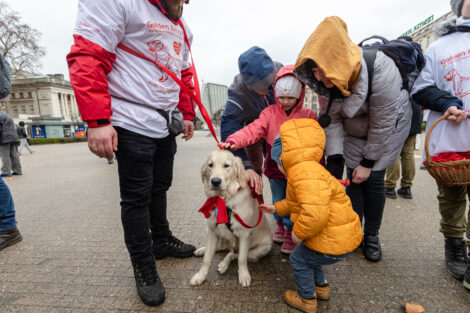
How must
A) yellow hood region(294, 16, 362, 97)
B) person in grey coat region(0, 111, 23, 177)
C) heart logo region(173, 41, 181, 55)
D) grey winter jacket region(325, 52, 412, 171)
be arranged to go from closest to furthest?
yellow hood region(294, 16, 362, 97) → grey winter jacket region(325, 52, 412, 171) → heart logo region(173, 41, 181, 55) → person in grey coat region(0, 111, 23, 177)

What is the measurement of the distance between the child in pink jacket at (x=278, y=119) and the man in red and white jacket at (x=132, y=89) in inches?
27.8

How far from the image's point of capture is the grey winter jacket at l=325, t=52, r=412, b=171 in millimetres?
1973

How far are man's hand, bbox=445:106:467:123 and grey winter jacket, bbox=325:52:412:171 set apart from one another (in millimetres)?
312

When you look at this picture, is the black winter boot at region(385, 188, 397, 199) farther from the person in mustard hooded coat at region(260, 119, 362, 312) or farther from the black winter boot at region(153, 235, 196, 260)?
the black winter boot at region(153, 235, 196, 260)

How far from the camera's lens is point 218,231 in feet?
7.89

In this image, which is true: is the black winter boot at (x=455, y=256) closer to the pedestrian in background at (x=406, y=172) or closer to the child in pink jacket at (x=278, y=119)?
the child in pink jacket at (x=278, y=119)

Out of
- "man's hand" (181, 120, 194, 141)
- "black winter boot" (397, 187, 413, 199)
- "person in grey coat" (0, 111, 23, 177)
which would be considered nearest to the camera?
"man's hand" (181, 120, 194, 141)

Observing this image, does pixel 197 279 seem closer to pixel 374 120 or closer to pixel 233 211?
pixel 233 211

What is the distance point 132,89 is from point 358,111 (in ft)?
6.02

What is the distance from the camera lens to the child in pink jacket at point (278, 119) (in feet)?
7.38

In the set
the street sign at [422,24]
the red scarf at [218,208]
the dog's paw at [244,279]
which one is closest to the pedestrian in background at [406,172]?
the dog's paw at [244,279]

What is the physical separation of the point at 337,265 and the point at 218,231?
1214mm

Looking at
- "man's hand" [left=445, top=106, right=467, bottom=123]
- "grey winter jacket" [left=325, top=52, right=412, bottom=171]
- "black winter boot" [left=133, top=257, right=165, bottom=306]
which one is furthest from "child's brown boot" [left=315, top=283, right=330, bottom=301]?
"man's hand" [left=445, top=106, right=467, bottom=123]

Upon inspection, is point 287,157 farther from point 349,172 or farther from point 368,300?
point 368,300
